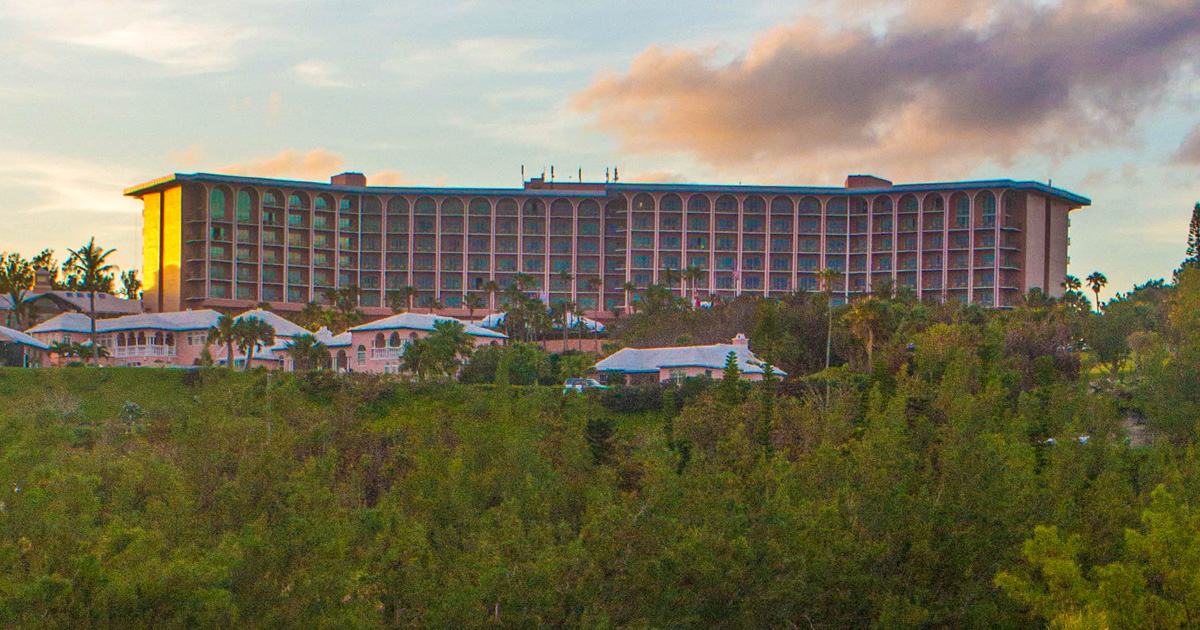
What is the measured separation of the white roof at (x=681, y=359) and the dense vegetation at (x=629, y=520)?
1568 centimetres

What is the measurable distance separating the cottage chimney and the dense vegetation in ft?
221

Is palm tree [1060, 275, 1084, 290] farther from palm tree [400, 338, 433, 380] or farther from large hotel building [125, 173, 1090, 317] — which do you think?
palm tree [400, 338, 433, 380]

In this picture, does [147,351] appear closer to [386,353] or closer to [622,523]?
[386,353]

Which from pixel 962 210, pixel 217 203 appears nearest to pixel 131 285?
pixel 217 203

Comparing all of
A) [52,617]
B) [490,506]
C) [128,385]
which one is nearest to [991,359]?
[490,506]

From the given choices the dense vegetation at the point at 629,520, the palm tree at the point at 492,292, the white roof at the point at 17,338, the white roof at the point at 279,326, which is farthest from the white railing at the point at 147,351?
the palm tree at the point at 492,292

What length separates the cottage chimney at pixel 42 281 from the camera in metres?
128

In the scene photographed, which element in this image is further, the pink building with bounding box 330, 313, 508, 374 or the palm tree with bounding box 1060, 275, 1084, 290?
the palm tree with bounding box 1060, 275, 1084, 290

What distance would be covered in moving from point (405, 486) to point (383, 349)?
2157 inches

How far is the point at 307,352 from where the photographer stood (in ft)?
285

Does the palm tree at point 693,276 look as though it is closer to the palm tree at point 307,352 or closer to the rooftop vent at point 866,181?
the rooftop vent at point 866,181

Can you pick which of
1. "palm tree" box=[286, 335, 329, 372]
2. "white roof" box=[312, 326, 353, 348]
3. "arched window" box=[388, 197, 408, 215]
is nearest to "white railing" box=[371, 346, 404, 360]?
"white roof" box=[312, 326, 353, 348]

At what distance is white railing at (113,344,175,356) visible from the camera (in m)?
101

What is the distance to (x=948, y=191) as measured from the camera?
144750mm
